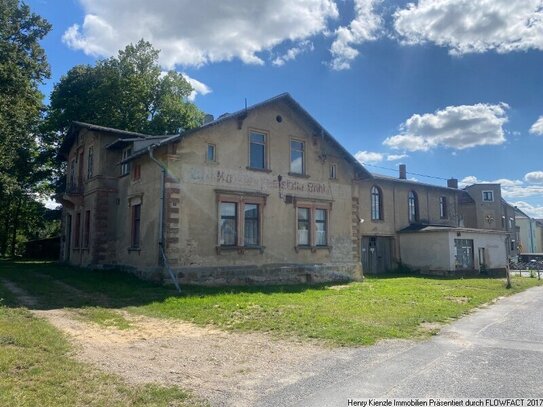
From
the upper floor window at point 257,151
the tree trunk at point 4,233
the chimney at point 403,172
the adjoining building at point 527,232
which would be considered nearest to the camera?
the upper floor window at point 257,151

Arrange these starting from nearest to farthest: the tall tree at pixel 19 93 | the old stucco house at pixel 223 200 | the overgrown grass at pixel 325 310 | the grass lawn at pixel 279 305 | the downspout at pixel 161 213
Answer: the overgrown grass at pixel 325 310
the grass lawn at pixel 279 305
the downspout at pixel 161 213
the old stucco house at pixel 223 200
the tall tree at pixel 19 93

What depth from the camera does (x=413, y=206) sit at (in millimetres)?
33688

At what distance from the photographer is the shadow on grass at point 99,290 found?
12.4m

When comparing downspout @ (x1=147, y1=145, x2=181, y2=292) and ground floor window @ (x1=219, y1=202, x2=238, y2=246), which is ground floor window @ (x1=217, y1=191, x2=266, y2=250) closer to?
ground floor window @ (x1=219, y1=202, x2=238, y2=246)

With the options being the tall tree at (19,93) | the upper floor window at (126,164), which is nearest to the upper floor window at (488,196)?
the upper floor window at (126,164)

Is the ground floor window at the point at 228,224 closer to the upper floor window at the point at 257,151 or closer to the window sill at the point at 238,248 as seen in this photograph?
the window sill at the point at 238,248

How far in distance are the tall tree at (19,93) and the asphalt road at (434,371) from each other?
2462cm

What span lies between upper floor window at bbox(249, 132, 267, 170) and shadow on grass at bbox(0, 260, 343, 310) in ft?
17.3

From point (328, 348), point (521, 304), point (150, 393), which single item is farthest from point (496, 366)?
point (521, 304)

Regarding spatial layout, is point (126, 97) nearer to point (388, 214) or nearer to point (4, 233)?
point (388, 214)

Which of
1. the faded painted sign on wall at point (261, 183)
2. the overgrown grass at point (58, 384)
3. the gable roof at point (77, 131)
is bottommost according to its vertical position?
the overgrown grass at point (58, 384)

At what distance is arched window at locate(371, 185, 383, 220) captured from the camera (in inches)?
1217

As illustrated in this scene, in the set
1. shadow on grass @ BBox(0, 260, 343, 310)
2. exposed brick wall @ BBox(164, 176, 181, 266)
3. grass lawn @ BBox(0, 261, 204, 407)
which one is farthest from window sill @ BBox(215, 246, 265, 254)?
grass lawn @ BBox(0, 261, 204, 407)

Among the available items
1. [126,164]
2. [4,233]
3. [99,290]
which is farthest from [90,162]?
[4,233]
